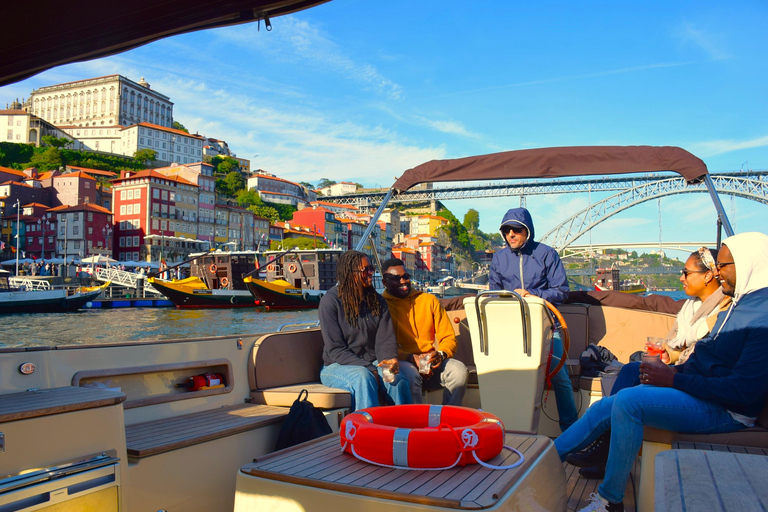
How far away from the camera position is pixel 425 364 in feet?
11.1

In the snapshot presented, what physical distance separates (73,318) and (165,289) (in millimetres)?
10031

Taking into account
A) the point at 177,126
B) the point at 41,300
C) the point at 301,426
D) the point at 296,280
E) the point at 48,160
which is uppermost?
the point at 177,126

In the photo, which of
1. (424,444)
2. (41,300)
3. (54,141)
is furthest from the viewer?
(54,141)

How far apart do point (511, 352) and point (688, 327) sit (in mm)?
887

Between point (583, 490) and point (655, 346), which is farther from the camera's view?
point (655, 346)

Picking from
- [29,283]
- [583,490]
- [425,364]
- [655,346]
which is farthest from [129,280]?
[583,490]

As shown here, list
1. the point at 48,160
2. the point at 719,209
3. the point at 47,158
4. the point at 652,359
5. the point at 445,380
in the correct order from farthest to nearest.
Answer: the point at 47,158, the point at 48,160, the point at 719,209, the point at 445,380, the point at 652,359

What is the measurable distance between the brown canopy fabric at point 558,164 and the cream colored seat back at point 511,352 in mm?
1740

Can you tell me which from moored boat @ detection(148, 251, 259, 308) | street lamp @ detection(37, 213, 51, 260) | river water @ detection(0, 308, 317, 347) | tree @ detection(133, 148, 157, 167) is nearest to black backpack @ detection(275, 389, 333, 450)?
river water @ detection(0, 308, 317, 347)

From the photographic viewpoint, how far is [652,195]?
33.1m

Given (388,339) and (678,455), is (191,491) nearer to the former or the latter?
(388,339)

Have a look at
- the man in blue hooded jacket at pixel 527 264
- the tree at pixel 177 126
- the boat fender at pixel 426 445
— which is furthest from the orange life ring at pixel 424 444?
the tree at pixel 177 126

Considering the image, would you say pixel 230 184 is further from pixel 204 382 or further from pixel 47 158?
pixel 204 382

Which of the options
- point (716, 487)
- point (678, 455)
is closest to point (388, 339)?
point (678, 455)
